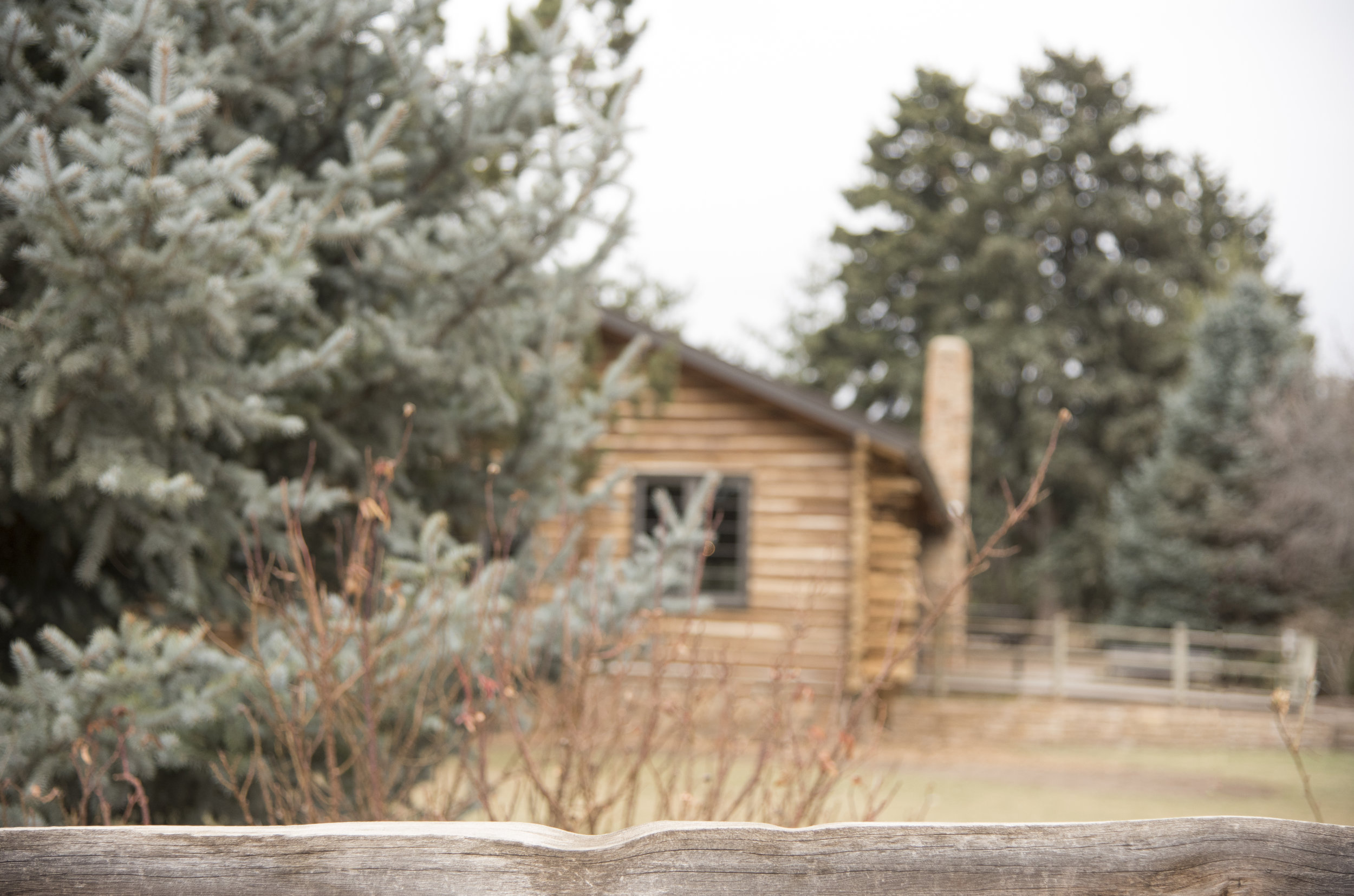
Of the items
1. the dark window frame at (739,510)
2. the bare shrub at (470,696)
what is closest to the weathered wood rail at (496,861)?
the bare shrub at (470,696)

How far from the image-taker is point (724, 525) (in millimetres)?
13406

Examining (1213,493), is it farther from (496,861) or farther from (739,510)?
(496,861)

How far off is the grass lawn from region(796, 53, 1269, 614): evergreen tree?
731 inches

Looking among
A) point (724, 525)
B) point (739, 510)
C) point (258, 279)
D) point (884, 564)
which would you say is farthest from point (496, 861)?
point (884, 564)

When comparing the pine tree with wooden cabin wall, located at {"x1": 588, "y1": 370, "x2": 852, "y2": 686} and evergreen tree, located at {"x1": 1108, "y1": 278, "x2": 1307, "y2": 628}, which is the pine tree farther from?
evergreen tree, located at {"x1": 1108, "y1": 278, "x2": 1307, "y2": 628}

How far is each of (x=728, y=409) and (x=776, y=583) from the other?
90.9 inches

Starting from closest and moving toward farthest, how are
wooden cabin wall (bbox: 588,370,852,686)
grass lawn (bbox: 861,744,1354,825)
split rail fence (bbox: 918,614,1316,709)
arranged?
1. grass lawn (bbox: 861,744,1354,825)
2. wooden cabin wall (bbox: 588,370,852,686)
3. split rail fence (bbox: 918,614,1316,709)

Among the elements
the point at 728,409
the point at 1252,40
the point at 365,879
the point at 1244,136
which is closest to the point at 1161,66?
the point at 1244,136

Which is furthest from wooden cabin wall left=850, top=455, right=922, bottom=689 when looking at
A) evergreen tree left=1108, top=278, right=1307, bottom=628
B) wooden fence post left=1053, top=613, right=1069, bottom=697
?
evergreen tree left=1108, top=278, right=1307, bottom=628

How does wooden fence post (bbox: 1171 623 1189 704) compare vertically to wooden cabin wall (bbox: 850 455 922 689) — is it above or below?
below

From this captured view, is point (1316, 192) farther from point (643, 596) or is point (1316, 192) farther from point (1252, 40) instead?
point (643, 596)

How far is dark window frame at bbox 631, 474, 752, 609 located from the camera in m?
12.9

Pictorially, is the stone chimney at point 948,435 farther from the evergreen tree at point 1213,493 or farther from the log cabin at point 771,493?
the log cabin at point 771,493

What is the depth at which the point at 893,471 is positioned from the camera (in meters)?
14.5
